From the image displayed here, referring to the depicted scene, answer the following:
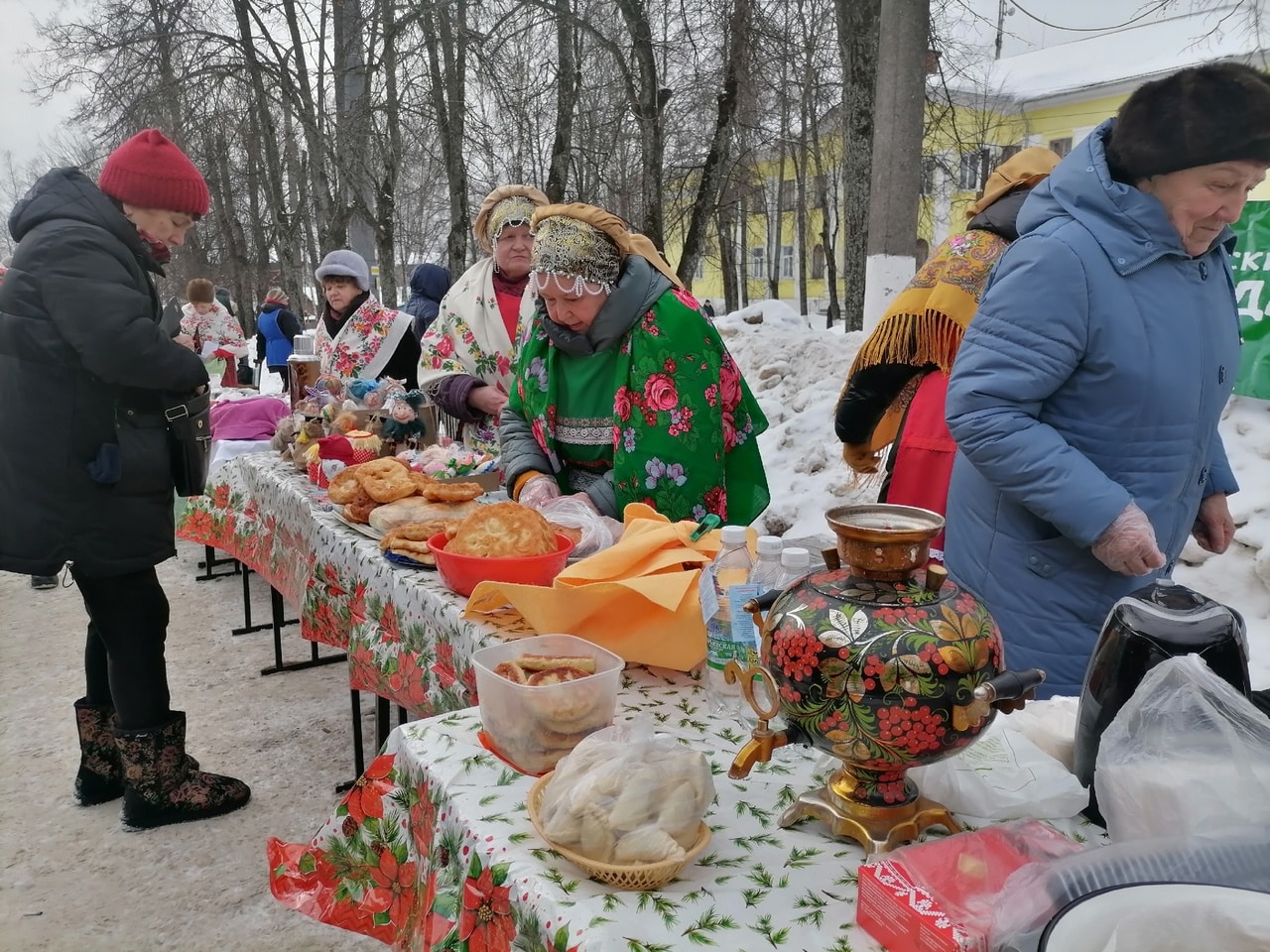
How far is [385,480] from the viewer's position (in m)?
2.84

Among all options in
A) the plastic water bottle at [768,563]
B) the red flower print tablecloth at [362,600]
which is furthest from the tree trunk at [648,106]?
the plastic water bottle at [768,563]

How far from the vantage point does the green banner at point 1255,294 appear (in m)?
5.08

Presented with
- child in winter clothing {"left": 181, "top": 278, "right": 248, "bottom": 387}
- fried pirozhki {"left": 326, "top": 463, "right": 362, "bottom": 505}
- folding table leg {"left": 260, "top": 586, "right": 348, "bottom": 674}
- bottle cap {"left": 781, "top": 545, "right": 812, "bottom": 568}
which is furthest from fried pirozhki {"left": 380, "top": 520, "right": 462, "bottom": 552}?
child in winter clothing {"left": 181, "top": 278, "right": 248, "bottom": 387}

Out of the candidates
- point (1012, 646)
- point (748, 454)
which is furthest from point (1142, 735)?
point (748, 454)

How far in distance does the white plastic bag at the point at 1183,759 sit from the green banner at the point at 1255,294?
16.8 ft

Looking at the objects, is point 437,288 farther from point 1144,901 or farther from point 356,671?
point 1144,901

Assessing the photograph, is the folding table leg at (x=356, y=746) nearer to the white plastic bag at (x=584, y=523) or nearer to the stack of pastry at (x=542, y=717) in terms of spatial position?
the white plastic bag at (x=584, y=523)

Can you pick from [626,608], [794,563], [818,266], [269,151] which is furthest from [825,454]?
[818,266]

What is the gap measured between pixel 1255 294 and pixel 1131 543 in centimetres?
447

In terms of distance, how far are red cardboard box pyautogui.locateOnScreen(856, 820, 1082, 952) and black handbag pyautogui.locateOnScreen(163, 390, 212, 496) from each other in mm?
2505

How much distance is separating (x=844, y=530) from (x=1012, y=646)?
1.07m

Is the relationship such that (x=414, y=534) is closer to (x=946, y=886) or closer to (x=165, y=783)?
(x=165, y=783)

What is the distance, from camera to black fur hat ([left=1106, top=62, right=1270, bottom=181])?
1630mm

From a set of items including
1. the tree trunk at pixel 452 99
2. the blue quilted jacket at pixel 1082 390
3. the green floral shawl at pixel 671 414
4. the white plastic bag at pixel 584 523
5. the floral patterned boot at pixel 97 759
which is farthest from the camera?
the tree trunk at pixel 452 99
